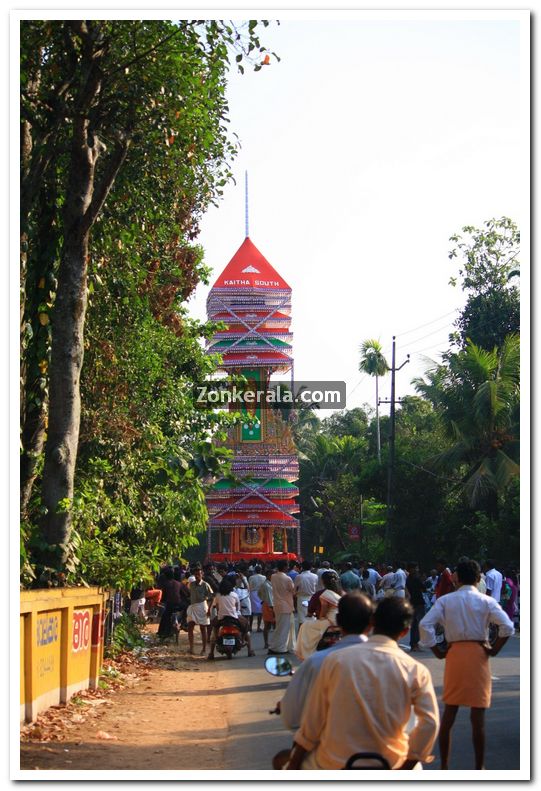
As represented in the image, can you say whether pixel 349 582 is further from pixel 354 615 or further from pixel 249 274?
pixel 249 274

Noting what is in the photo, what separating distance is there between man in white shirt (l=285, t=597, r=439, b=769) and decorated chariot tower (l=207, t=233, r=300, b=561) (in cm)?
5458

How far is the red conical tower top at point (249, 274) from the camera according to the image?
A: 61.1 meters

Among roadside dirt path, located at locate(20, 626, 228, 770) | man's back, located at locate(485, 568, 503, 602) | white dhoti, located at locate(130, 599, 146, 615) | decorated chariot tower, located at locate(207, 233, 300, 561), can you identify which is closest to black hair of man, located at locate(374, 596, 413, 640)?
roadside dirt path, located at locate(20, 626, 228, 770)

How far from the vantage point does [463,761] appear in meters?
8.98

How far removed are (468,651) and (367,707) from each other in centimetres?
344

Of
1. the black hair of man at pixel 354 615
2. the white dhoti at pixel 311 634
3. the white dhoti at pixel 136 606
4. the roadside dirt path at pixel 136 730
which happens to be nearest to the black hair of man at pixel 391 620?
the black hair of man at pixel 354 615

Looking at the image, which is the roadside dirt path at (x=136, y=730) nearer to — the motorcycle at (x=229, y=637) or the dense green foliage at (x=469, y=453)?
the motorcycle at (x=229, y=637)

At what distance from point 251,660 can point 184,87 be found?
36.4 feet

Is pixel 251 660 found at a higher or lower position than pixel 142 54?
lower

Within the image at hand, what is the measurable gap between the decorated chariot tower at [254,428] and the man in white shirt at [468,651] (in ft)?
169

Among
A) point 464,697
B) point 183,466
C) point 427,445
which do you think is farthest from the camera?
point 427,445

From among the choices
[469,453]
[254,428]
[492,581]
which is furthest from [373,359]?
[492,581]

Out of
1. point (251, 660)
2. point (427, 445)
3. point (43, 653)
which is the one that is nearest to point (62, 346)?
point (43, 653)

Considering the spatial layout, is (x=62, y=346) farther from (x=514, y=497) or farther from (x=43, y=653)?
(x=514, y=497)
